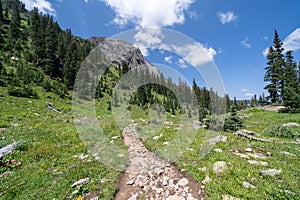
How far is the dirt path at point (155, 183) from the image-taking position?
188 inches

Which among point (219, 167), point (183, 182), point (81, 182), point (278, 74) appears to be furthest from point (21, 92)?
point (278, 74)

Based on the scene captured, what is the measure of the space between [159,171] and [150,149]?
2732 mm

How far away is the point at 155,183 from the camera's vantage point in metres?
5.48

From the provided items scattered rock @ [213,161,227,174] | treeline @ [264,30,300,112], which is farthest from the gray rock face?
treeline @ [264,30,300,112]

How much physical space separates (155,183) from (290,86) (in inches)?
1733

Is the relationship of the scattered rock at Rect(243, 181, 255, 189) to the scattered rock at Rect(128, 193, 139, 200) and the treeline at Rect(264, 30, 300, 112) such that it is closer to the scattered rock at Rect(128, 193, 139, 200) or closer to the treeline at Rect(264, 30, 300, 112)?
the scattered rock at Rect(128, 193, 139, 200)

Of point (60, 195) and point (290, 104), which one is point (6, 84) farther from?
point (290, 104)

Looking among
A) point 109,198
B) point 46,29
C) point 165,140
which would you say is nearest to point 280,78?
point 165,140

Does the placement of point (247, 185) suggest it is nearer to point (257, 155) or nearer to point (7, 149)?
point (257, 155)

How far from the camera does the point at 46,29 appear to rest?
57.4m

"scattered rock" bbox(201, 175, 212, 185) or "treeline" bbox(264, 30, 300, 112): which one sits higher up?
"treeline" bbox(264, 30, 300, 112)

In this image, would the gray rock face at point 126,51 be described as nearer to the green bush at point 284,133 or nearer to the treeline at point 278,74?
the green bush at point 284,133

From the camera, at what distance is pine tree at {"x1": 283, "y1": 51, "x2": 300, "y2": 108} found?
22.7m

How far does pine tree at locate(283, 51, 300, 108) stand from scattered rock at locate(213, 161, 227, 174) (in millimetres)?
26238
